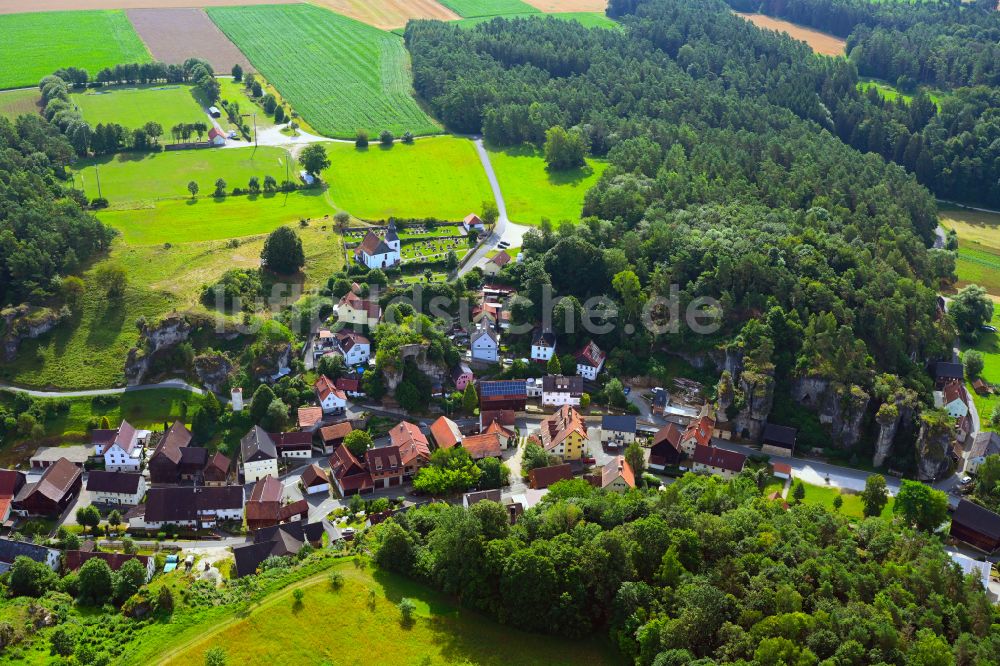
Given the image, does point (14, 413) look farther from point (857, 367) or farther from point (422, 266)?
point (857, 367)

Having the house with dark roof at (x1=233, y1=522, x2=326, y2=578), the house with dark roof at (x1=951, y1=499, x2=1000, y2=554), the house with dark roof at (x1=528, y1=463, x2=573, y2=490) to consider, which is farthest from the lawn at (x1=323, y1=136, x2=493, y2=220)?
the house with dark roof at (x1=951, y1=499, x2=1000, y2=554)

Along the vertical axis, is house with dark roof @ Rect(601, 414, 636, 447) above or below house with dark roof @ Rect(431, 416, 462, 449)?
above

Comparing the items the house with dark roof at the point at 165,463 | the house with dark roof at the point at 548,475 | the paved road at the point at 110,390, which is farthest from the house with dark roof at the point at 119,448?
the house with dark roof at the point at 548,475

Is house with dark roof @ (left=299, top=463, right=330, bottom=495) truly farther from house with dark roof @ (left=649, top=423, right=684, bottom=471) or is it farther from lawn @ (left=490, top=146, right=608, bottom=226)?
lawn @ (left=490, top=146, right=608, bottom=226)

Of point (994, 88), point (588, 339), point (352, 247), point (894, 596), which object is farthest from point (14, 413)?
point (994, 88)

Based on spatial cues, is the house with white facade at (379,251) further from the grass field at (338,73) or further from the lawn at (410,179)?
the grass field at (338,73)

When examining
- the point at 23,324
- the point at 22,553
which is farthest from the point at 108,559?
the point at 23,324
